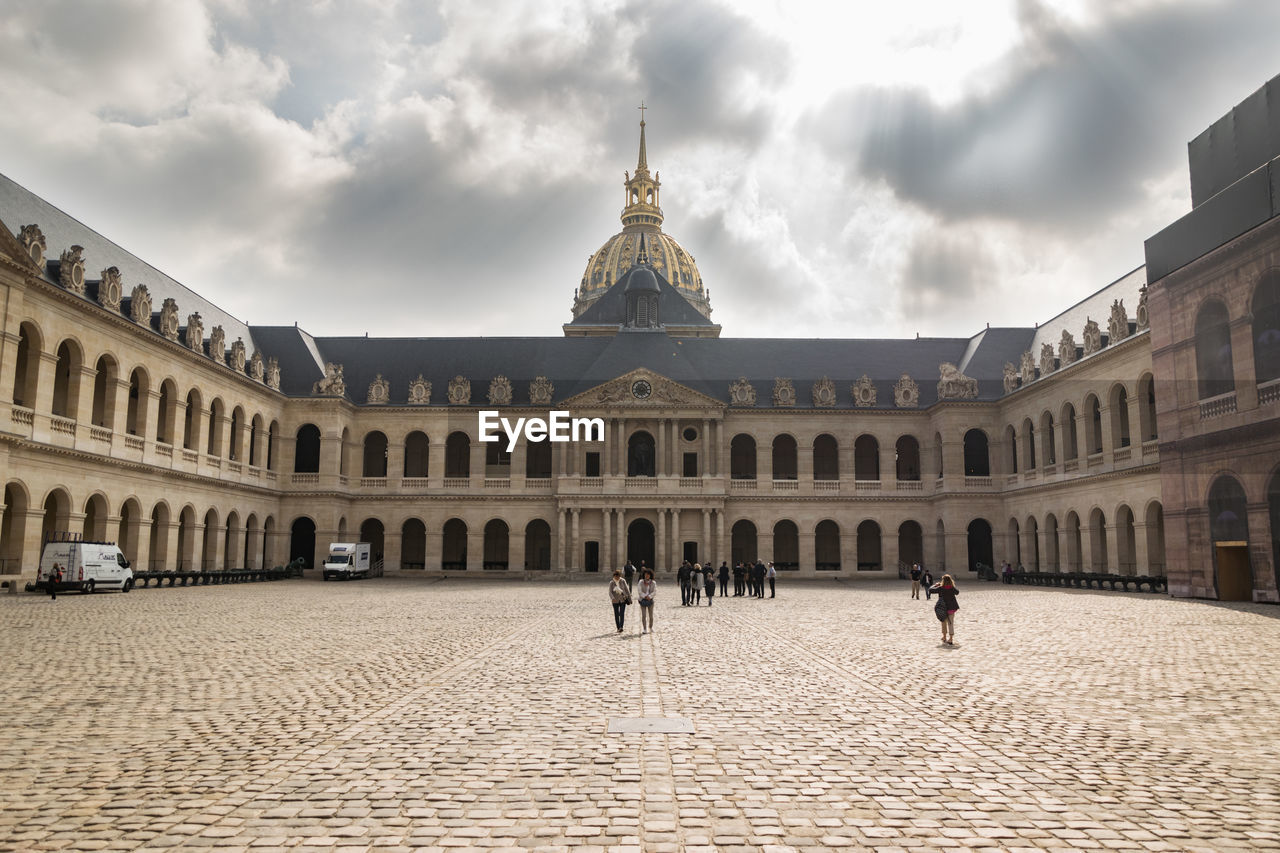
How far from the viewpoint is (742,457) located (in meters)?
66.8

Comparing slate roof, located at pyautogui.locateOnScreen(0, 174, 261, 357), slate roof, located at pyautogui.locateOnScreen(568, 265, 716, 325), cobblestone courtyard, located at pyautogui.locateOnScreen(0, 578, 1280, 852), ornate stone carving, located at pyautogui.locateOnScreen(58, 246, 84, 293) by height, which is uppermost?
slate roof, located at pyautogui.locateOnScreen(568, 265, 716, 325)

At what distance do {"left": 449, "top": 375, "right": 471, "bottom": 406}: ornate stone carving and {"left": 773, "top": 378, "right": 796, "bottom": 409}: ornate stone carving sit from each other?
21422mm

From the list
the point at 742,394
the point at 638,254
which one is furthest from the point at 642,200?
the point at 742,394

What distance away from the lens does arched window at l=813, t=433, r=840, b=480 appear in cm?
6725

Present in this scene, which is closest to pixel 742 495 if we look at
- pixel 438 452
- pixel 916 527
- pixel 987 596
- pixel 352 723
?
pixel 916 527

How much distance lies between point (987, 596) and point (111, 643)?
33110 millimetres

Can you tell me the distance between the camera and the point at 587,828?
7625 mm

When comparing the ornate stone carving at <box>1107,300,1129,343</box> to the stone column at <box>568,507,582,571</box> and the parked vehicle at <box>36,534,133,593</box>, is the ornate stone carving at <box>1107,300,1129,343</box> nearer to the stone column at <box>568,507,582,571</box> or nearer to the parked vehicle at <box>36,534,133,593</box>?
the stone column at <box>568,507,582,571</box>

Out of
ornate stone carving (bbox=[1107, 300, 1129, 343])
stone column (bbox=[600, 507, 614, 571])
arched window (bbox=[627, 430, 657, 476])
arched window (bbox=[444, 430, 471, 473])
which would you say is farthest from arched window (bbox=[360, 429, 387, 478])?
Answer: ornate stone carving (bbox=[1107, 300, 1129, 343])

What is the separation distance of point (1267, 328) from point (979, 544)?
33.1 metres

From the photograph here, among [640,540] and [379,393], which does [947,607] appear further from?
[379,393]

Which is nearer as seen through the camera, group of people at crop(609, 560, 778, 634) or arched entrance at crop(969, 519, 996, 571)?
group of people at crop(609, 560, 778, 634)

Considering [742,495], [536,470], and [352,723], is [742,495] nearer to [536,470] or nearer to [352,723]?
[536,470]

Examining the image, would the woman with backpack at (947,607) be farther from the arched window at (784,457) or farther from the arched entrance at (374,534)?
the arched entrance at (374,534)
